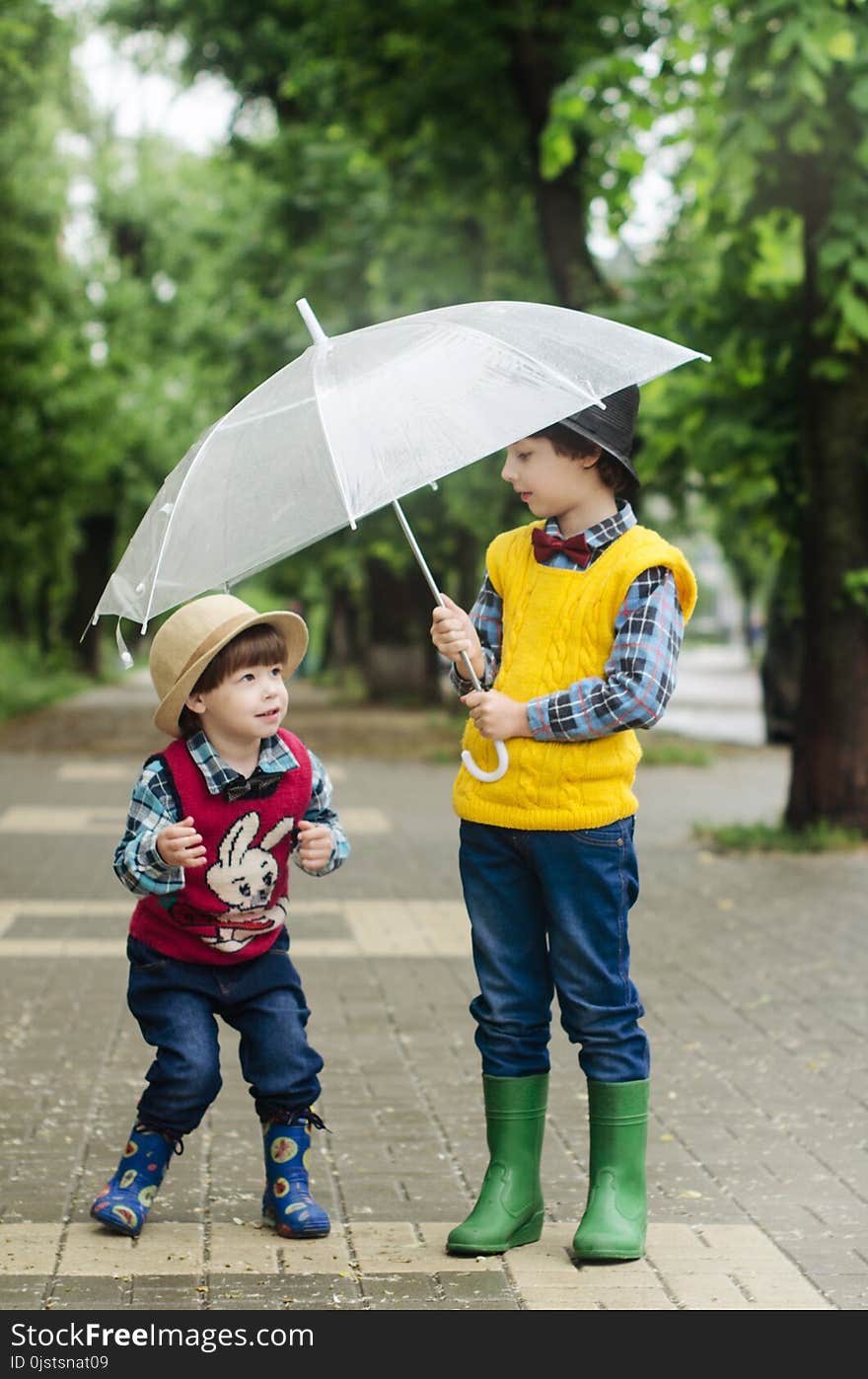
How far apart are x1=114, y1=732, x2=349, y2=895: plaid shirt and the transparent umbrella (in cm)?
A: 28

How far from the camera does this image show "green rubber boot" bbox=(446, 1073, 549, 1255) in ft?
13.4

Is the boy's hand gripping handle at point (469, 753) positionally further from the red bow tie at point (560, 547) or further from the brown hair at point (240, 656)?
the brown hair at point (240, 656)

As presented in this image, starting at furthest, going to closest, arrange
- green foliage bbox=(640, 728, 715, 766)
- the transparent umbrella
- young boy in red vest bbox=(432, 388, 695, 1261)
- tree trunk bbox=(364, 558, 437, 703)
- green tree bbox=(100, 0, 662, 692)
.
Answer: tree trunk bbox=(364, 558, 437, 703) < green foliage bbox=(640, 728, 715, 766) < green tree bbox=(100, 0, 662, 692) < young boy in red vest bbox=(432, 388, 695, 1261) < the transparent umbrella

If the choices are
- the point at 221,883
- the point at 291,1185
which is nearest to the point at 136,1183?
the point at 291,1185

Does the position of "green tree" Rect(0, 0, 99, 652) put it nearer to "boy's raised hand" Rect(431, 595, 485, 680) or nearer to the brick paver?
the brick paver

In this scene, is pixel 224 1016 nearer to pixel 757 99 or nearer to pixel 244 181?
pixel 757 99

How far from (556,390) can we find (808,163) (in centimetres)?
710

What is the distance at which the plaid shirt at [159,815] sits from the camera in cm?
400

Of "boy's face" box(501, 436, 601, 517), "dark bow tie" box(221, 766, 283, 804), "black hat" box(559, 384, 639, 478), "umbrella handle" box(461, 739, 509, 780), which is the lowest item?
"dark bow tie" box(221, 766, 283, 804)

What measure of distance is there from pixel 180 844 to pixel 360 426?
89cm

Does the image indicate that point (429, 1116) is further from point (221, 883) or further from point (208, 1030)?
point (221, 883)

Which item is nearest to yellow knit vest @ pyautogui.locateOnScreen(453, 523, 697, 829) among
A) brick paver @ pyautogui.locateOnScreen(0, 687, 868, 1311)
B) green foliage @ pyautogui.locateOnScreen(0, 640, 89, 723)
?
brick paver @ pyautogui.locateOnScreen(0, 687, 868, 1311)
